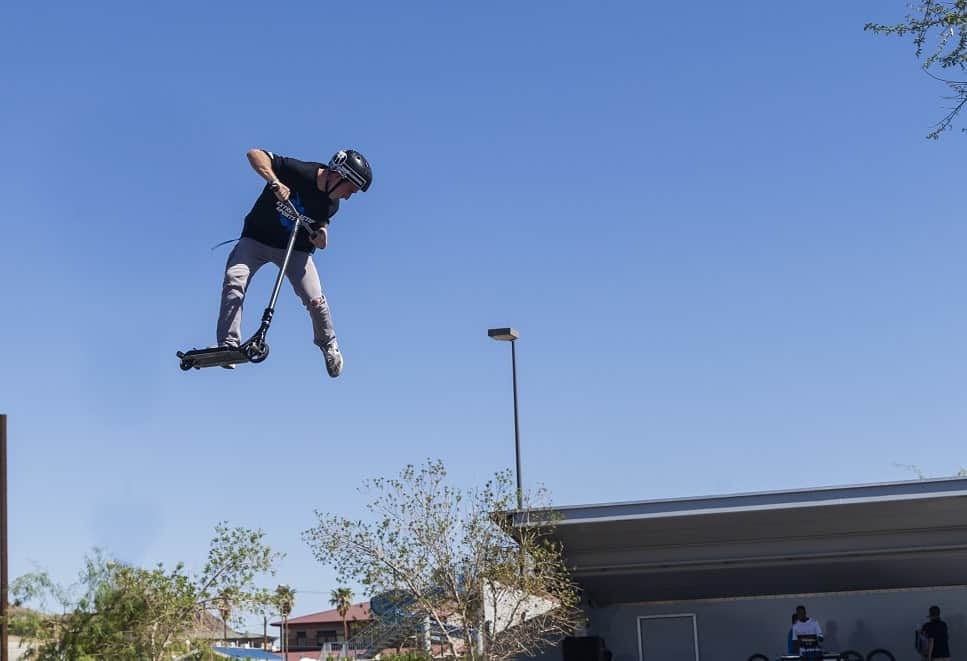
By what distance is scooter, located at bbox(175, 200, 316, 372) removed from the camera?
7945 mm

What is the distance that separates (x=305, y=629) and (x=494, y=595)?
300 feet

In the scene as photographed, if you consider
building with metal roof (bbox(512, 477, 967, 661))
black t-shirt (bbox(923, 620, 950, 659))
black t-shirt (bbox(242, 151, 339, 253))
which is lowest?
black t-shirt (bbox(923, 620, 950, 659))

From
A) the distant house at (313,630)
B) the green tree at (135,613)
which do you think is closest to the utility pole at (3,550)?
the green tree at (135,613)

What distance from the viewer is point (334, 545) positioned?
21.7 meters

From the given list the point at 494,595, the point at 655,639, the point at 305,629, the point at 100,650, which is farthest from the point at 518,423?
the point at 305,629

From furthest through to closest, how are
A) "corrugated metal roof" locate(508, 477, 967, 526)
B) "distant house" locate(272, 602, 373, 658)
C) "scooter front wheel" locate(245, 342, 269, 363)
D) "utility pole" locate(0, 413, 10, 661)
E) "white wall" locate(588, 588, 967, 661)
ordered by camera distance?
1. "distant house" locate(272, 602, 373, 658)
2. "white wall" locate(588, 588, 967, 661)
3. "utility pole" locate(0, 413, 10, 661)
4. "corrugated metal roof" locate(508, 477, 967, 526)
5. "scooter front wheel" locate(245, 342, 269, 363)

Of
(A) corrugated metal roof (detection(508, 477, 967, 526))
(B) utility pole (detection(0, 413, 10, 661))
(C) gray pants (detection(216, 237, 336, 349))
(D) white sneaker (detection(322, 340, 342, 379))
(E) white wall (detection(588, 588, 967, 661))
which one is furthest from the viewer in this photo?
(E) white wall (detection(588, 588, 967, 661))

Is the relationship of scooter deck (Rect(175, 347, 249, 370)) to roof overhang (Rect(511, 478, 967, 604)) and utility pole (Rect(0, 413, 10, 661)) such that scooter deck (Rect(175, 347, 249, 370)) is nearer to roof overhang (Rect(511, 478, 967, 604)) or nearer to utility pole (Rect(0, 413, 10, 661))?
roof overhang (Rect(511, 478, 967, 604))

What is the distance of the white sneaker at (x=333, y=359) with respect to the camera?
29.0ft

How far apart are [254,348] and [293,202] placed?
3.50ft

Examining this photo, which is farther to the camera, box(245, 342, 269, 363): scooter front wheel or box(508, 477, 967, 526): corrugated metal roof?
box(508, 477, 967, 526): corrugated metal roof

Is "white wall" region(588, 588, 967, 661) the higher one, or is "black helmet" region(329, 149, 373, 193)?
"black helmet" region(329, 149, 373, 193)

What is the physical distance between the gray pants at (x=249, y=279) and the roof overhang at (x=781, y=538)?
46.6ft

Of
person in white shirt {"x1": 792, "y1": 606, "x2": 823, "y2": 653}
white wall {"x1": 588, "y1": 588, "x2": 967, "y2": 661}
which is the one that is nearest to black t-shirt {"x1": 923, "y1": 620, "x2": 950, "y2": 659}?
person in white shirt {"x1": 792, "y1": 606, "x2": 823, "y2": 653}
